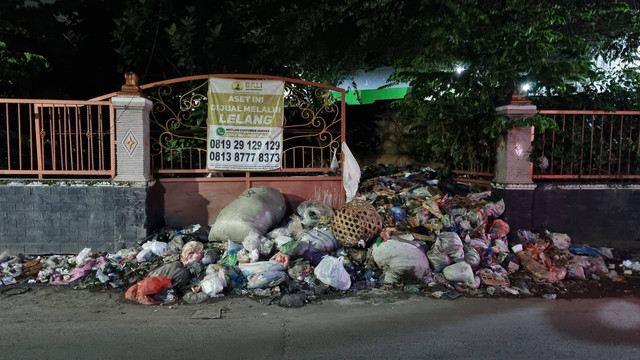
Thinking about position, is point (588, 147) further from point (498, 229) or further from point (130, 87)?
point (130, 87)

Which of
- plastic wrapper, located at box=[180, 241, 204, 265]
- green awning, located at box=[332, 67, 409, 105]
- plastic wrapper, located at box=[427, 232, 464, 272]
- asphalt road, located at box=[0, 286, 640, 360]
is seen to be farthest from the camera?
green awning, located at box=[332, 67, 409, 105]

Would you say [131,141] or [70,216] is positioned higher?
[131,141]

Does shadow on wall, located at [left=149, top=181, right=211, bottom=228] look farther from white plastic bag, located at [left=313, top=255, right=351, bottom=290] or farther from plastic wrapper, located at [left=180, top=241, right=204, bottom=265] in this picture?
white plastic bag, located at [left=313, top=255, right=351, bottom=290]

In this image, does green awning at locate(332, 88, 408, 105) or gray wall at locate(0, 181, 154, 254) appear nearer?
gray wall at locate(0, 181, 154, 254)

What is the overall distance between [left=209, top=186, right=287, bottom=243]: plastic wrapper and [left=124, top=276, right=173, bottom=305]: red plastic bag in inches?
43.2

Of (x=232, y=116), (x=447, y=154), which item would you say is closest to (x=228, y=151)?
(x=232, y=116)

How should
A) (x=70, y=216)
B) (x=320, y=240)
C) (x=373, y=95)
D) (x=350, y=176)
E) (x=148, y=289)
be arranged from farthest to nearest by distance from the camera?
(x=373, y=95), (x=350, y=176), (x=70, y=216), (x=320, y=240), (x=148, y=289)

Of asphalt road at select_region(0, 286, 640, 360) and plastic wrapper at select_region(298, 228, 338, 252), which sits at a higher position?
plastic wrapper at select_region(298, 228, 338, 252)

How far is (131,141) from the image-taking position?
579 centimetres

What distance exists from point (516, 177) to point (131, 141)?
17.5ft

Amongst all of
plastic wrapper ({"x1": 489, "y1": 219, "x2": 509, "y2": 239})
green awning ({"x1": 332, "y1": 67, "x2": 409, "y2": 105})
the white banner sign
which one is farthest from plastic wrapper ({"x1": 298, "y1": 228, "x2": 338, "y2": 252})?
green awning ({"x1": 332, "y1": 67, "x2": 409, "y2": 105})

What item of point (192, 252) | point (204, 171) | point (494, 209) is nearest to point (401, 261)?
point (494, 209)

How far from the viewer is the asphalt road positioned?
3441 millimetres

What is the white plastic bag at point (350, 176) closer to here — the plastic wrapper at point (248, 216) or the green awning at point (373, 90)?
the plastic wrapper at point (248, 216)
